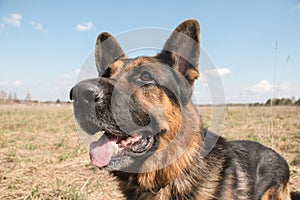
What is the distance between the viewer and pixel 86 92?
9.66 ft

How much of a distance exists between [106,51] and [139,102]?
1.57 meters

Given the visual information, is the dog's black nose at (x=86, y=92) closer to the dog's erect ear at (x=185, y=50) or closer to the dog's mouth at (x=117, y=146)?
the dog's mouth at (x=117, y=146)

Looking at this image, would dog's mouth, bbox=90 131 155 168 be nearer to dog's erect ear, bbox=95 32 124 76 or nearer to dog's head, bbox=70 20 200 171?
dog's head, bbox=70 20 200 171

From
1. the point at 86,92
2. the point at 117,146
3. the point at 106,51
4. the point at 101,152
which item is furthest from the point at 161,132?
the point at 106,51

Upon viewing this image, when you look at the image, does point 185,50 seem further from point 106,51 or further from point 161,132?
point 106,51

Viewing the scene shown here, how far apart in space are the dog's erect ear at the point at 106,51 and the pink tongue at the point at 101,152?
59.7 inches

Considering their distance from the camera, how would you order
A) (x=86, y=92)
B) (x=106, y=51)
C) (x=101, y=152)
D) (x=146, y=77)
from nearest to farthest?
(x=86, y=92), (x=101, y=152), (x=146, y=77), (x=106, y=51)

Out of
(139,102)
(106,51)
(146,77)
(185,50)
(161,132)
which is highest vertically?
(106,51)

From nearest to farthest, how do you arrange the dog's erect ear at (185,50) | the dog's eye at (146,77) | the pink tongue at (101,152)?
the pink tongue at (101,152), the dog's erect ear at (185,50), the dog's eye at (146,77)

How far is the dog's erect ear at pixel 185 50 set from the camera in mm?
3641

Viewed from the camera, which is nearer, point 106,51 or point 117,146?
point 117,146

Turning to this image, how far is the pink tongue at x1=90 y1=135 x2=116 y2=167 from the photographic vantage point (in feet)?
11.2

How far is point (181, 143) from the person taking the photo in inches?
146

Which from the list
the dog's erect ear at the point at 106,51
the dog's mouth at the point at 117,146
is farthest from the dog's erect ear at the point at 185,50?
the dog's mouth at the point at 117,146
